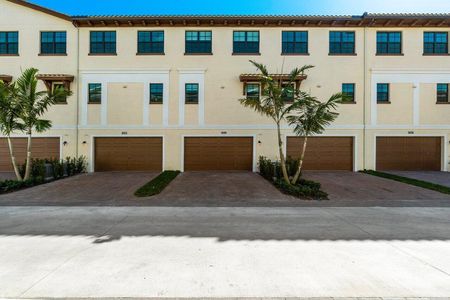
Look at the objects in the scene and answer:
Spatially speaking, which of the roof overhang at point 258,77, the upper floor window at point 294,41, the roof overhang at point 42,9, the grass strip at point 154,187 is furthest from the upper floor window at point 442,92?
the roof overhang at point 42,9

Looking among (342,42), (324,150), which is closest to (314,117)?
(324,150)

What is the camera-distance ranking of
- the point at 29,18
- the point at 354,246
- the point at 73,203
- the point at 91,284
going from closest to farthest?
the point at 91,284, the point at 354,246, the point at 73,203, the point at 29,18

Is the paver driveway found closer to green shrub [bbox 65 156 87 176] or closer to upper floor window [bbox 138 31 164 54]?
green shrub [bbox 65 156 87 176]

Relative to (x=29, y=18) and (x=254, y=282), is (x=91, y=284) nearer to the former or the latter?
(x=254, y=282)

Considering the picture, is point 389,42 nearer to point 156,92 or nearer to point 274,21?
point 274,21

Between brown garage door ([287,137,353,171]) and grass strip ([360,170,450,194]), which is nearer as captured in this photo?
grass strip ([360,170,450,194])

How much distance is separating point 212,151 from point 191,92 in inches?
166

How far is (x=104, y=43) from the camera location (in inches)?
624

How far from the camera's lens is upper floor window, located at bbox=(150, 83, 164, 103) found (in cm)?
1589

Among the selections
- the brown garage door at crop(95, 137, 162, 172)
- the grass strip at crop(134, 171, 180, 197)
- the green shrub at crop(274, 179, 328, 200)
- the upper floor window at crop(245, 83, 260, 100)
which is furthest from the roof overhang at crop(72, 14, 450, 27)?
the green shrub at crop(274, 179, 328, 200)

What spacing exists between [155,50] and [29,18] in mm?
8537

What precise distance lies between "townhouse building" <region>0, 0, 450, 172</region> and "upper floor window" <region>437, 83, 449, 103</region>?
2.6 inches

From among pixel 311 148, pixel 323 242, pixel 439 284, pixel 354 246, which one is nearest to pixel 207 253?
pixel 323 242

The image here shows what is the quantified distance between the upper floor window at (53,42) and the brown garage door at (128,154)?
6.45m
